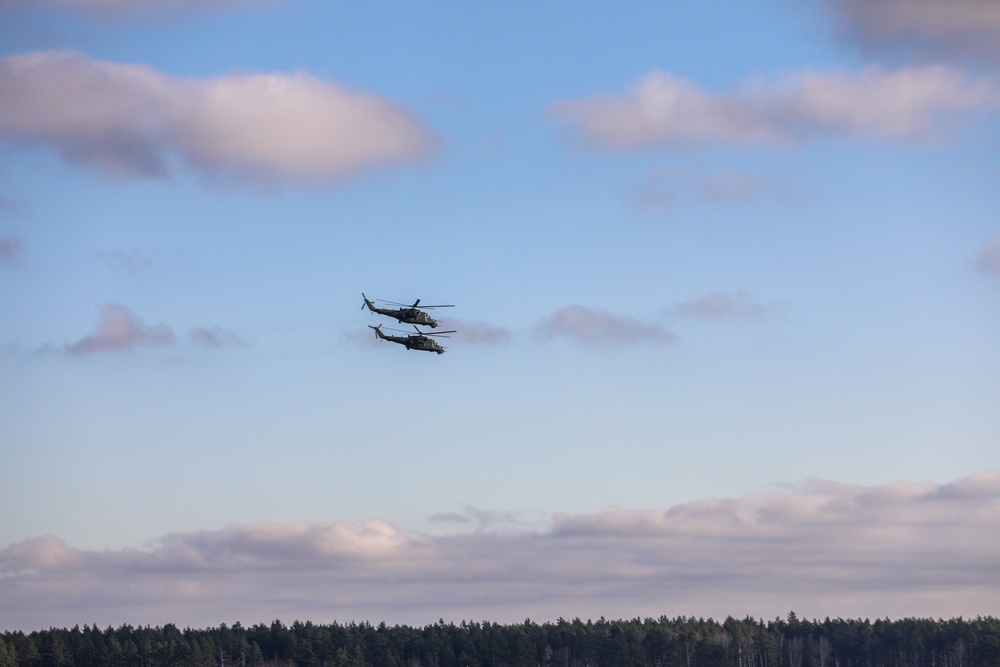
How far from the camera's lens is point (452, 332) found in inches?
5344

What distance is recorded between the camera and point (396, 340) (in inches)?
5413

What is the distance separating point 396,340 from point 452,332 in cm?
554
